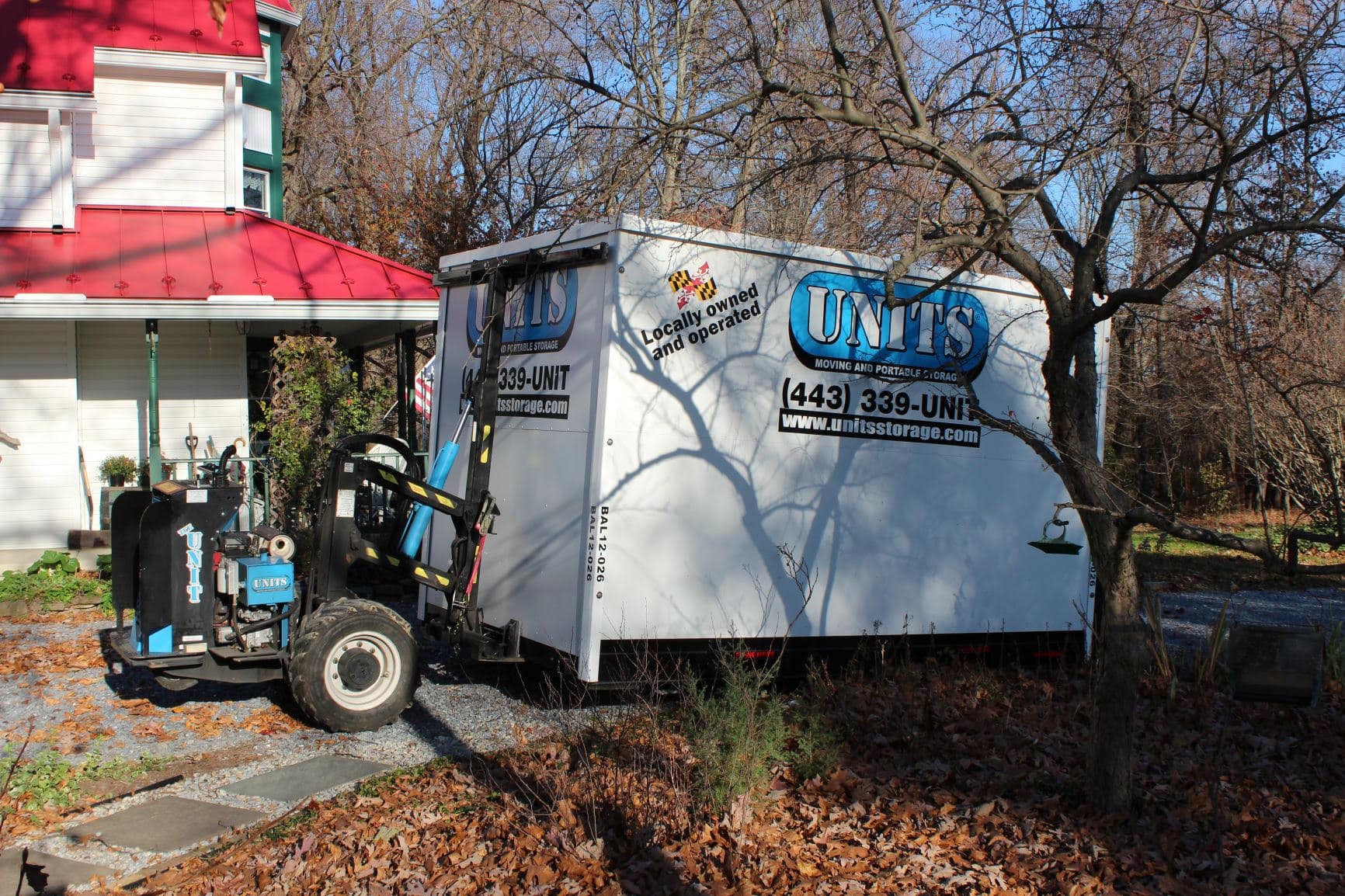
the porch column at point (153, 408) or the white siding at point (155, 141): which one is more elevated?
the white siding at point (155, 141)

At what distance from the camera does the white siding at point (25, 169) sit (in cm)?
1291

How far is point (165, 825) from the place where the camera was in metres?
5.54

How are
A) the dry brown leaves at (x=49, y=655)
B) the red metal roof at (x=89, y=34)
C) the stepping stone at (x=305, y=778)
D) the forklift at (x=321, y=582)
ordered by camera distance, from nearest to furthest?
the stepping stone at (x=305, y=778) < the forklift at (x=321, y=582) < the dry brown leaves at (x=49, y=655) < the red metal roof at (x=89, y=34)

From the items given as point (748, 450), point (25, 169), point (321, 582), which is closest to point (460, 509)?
point (321, 582)

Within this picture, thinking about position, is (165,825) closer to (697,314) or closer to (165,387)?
(697,314)

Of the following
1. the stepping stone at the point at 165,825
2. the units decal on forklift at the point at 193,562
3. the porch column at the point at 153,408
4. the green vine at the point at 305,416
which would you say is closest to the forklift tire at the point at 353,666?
the units decal on forklift at the point at 193,562

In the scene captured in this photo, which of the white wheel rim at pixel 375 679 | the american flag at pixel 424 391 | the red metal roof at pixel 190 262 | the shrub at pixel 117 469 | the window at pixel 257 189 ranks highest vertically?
the window at pixel 257 189

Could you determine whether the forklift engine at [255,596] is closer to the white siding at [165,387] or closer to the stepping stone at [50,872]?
the stepping stone at [50,872]

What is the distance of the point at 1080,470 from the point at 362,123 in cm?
2359

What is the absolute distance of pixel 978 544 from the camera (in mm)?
8391

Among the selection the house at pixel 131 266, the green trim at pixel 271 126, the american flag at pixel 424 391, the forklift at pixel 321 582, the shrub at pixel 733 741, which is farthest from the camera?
the green trim at pixel 271 126

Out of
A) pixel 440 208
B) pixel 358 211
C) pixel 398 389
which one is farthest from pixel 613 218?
pixel 358 211

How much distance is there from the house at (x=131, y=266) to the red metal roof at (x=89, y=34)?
0.08ft

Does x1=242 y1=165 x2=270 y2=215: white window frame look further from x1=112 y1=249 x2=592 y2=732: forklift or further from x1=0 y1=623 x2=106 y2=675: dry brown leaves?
x1=112 y1=249 x2=592 y2=732: forklift
